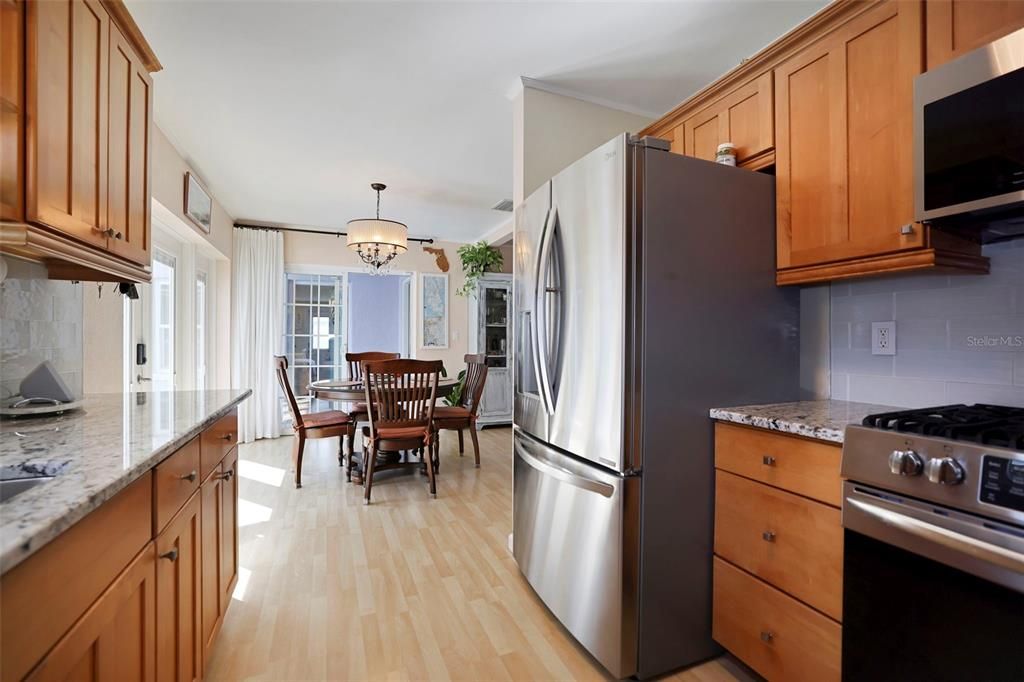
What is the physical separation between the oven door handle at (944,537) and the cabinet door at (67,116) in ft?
6.93

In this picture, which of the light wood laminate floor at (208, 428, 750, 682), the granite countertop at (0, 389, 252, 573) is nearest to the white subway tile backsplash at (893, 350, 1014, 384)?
the light wood laminate floor at (208, 428, 750, 682)

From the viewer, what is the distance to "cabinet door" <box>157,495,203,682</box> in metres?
1.08

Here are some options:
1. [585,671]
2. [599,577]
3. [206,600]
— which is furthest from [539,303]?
[206,600]

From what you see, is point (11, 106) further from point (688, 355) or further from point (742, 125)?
point (742, 125)

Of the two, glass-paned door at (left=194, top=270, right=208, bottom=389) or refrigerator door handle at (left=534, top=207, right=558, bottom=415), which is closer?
refrigerator door handle at (left=534, top=207, right=558, bottom=415)

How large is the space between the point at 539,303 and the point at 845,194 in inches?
44.2

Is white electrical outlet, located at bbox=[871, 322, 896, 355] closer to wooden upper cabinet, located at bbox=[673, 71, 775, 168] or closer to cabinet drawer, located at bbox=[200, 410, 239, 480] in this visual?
wooden upper cabinet, located at bbox=[673, 71, 775, 168]

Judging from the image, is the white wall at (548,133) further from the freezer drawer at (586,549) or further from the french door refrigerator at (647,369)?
the freezer drawer at (586,549)

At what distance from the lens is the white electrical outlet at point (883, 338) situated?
1687 millimetres

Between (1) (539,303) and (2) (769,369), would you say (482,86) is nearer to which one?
(1) (539,303)

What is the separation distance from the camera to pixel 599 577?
158 centimetres

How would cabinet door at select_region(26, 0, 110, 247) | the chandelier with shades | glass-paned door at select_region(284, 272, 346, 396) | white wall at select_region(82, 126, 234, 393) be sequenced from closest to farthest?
cabinet door at select_region(26, 0, 110, 247), white wall at select_region(82, 126, 234, 393), the chandelier with shades, glass-paned door at select_region(284, 272, 346, 396)

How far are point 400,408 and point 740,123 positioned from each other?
2.69 m

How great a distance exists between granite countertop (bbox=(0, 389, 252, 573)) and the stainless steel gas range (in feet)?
5.28
